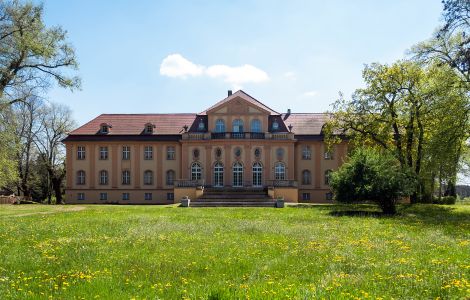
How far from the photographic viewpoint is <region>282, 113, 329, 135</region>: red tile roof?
52.9m

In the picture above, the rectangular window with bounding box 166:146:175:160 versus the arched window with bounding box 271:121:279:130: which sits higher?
the arched window with bounding box 271:121:279:130

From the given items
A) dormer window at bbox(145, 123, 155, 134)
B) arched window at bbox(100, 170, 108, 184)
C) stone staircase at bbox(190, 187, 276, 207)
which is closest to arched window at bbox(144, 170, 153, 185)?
arched window at bbox(100, 170, 108, 184)

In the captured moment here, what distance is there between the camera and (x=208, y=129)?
2019 inches

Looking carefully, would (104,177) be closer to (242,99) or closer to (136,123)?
(136,123)

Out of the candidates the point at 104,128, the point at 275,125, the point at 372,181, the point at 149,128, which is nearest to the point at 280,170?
the point at 275,125

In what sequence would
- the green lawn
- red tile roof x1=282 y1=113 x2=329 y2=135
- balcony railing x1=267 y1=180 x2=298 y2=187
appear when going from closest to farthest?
the green lawn
balcony railing x1=267 y1=180 x2=298 y2=187
red tile roof x1=282 y1=113 x2=329 y2=135

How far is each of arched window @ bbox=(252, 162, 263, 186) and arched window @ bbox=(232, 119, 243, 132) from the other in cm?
405

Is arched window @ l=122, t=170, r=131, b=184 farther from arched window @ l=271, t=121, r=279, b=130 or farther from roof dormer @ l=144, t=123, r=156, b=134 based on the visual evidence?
arched window @ l=271, t=121, r=279, b=130

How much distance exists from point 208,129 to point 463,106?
28.1 meters

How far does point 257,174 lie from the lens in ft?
166

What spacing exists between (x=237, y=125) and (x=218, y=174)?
5.53 meters

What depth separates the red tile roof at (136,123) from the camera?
53625 millimetres

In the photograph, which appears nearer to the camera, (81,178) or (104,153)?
(104,153)

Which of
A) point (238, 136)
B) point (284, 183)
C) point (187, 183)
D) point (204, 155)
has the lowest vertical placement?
point (284, 183)
